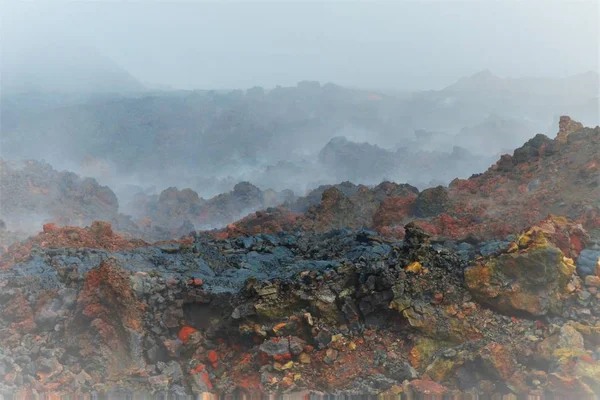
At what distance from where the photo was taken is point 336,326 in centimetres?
1134

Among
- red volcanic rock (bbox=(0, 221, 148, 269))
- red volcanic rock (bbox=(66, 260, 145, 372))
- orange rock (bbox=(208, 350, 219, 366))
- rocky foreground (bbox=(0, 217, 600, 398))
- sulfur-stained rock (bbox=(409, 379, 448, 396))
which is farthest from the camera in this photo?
red volcanic rock (bbox=(0, 221, 148, 269))

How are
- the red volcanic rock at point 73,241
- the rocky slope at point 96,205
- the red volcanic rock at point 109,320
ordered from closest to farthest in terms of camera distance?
the red volcanic rock at point 109,320, the red volcanic rock at point 73,241, the rocky slope at point 96,205

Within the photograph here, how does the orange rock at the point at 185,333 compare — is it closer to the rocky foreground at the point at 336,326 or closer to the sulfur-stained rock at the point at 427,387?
the rocky foreground at the point at 336,326

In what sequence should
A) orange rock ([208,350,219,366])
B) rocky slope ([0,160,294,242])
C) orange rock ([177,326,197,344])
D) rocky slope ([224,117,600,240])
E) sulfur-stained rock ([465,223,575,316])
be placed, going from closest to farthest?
sulfur-stained rock ([465,223,575,316])
orange rock ([208,350,219,366])
orange rock ([177,326,197,344])
rocky slope ([224,117,600,240])
rocky slope ([0,160,294,242])

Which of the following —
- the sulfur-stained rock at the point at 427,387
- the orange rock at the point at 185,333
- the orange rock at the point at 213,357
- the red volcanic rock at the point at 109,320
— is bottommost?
the orange rock at the point at 213,357

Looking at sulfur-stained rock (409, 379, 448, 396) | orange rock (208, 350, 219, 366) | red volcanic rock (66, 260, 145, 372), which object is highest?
red volcanic rock (66, 260, 145, 372)

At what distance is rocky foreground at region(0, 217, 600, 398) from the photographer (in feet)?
33.8

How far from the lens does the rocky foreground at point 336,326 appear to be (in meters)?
10.3

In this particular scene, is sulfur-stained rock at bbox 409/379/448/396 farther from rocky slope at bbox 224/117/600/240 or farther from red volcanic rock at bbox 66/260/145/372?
rocky slope at bbox 224/117/600/240

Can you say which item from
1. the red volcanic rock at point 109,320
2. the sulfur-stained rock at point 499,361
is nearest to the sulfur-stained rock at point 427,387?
the sulfur-stained rock at point 499,361

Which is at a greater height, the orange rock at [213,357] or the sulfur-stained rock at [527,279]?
the sulfur-stained rock at [527,279]

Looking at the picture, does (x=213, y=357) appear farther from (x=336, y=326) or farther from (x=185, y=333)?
(x=336, y=326)

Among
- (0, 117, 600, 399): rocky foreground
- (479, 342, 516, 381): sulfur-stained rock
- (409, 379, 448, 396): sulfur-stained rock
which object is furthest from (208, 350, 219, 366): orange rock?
(479, 342, 516, 381): sulfur-stained rock

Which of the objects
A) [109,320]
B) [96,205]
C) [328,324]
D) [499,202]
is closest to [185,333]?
[109,320]
